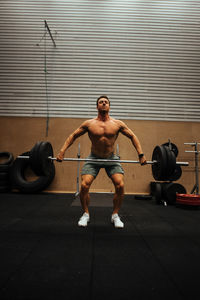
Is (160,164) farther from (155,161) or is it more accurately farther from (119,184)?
(119,184)

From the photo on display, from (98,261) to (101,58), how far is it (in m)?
5.02

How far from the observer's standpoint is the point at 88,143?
4570 millimetres

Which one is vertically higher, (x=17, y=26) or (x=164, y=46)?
(x=17, y=26)

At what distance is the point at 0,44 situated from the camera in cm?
482

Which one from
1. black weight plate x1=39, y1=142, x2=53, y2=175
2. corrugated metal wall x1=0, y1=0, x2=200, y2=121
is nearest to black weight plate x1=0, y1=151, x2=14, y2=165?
corrugated metal wall x1=0, y1=0, x2=200, y2=121

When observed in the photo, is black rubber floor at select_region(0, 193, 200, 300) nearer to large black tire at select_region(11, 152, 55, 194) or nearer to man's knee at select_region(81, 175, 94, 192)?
man's knee at select_region(81, 175, 94, 192)

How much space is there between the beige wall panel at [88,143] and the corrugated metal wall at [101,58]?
0.25 m

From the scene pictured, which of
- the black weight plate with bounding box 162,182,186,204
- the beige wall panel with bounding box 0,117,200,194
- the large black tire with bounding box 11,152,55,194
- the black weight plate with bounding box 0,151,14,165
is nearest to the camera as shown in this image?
the black weight plate with bounding box 162,182,186,204

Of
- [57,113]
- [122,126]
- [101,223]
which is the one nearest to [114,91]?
[57,113]

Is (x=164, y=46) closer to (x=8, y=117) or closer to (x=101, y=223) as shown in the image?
(x=8, y=117)

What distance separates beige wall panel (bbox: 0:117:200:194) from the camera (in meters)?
4.43

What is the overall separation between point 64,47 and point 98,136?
4.11 meters

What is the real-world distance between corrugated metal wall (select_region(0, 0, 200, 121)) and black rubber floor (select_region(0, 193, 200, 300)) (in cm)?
346

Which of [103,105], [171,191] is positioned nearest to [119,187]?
[103,105]
